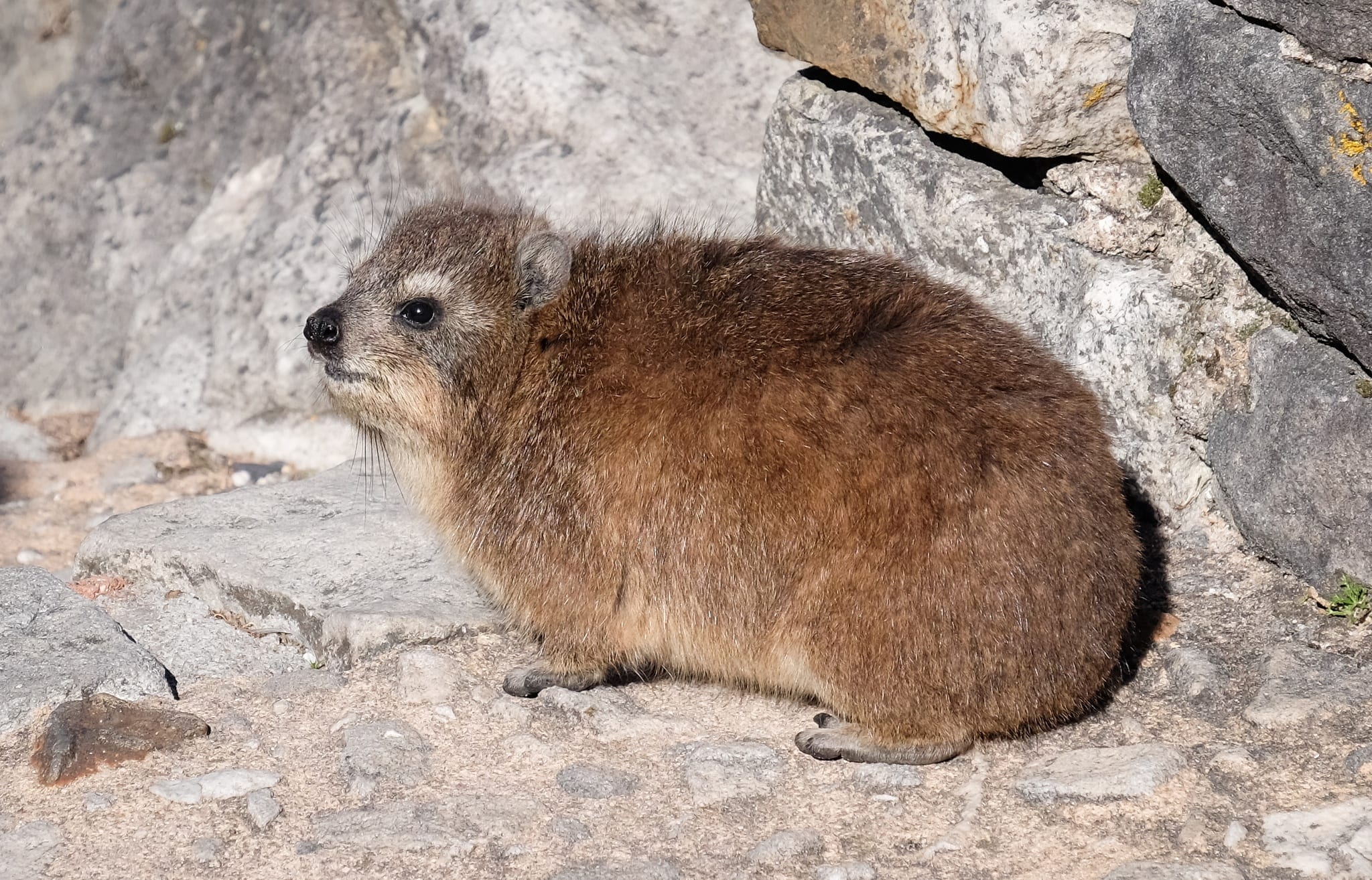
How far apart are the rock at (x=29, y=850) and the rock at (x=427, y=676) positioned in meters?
1.17

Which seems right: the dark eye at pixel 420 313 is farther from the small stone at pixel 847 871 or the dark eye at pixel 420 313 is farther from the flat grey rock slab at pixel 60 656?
the small stone at pixel 847 871

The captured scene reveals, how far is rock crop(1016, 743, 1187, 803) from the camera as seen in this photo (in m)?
4.10

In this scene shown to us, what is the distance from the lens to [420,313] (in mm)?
5043

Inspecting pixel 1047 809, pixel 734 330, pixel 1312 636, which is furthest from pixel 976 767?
pixel 734 330

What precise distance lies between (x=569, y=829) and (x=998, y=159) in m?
3.20

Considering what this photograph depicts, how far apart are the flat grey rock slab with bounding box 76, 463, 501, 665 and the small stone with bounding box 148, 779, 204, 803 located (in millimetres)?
869

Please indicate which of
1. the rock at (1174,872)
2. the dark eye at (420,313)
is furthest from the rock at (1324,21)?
the dark eye at (420,313)

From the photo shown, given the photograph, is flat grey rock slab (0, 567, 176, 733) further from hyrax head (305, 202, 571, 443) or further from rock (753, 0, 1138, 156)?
rock (753, 0, 1138, 156)

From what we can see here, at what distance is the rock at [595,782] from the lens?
168 inches

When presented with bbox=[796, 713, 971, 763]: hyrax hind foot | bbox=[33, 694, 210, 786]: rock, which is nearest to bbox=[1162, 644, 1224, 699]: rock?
bbox=[796, 713, 971, 763]: hyrax hind foot

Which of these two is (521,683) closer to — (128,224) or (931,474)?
(931,474)

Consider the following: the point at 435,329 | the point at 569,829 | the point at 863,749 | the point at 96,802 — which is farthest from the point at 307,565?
the point at 863,749

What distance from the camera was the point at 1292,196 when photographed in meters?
4.30

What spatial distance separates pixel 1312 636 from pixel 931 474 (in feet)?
5.21
